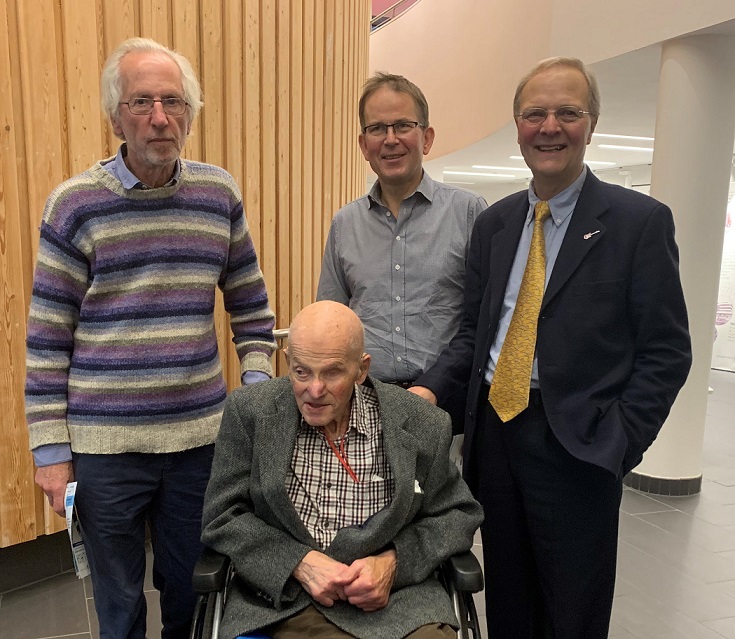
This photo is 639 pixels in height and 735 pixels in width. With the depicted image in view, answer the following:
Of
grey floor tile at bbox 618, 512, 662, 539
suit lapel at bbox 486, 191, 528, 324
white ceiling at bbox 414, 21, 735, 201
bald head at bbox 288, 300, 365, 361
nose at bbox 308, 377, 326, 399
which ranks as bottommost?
grey floor tile at bbox 618, 512, 662, 539

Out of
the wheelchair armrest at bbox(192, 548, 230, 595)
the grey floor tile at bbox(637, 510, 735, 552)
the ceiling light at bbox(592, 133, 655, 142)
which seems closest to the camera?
the wheelchair armrest at bbox(192, 548, 230, 595)

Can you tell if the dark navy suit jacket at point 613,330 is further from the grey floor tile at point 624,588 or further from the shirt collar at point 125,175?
the grey floor tile at point 624,588

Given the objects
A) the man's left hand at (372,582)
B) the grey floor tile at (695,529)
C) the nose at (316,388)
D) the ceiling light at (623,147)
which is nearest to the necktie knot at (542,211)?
the nose at (316,388)

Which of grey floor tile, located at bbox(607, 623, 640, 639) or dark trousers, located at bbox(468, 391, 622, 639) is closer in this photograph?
dark trousers, located at bbox(468, 391, 622, 639)

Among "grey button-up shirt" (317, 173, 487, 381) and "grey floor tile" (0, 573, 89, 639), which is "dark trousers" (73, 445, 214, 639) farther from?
"grey floor tile" (0, 573, 89, 639)

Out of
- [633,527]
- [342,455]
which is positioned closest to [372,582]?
[342,455]

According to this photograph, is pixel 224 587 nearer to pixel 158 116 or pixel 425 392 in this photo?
pixel 425 392

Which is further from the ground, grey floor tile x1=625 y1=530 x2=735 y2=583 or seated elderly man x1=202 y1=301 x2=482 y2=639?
seated elderly man x1=202 y1=301 x2=482 y2=639

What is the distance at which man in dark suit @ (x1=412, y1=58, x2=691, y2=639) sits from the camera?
1.72 m

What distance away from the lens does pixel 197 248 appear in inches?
73.2

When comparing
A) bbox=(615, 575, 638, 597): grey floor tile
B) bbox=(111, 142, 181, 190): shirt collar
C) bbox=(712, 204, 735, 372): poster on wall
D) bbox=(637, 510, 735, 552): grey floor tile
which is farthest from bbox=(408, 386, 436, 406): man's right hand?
bbox=(712, 204, 735, 372): poster on wall

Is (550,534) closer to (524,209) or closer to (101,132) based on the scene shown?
(524,209)

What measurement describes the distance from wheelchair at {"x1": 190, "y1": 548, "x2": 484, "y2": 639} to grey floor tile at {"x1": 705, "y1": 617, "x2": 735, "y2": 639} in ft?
6.27

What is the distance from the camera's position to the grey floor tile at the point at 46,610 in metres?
2.85
